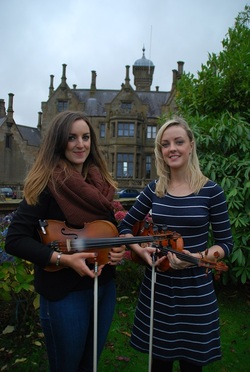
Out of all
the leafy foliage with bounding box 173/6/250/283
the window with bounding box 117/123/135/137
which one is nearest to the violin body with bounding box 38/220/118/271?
the leafy foliage with bounding box 173/6/250/283

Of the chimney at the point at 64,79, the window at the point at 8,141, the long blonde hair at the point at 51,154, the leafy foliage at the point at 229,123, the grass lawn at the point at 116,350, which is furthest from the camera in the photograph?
the window at the point at 8,141

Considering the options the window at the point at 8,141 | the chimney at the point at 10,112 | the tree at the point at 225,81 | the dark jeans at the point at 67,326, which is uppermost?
the chimney at the point at 10,112

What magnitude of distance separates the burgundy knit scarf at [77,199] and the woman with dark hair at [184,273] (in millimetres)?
438

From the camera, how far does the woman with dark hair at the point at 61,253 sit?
1.77m

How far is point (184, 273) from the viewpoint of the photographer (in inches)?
85.3

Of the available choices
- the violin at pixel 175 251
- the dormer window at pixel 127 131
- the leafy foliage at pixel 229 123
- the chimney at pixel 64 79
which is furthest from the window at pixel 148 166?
the violin at pixel 175 251

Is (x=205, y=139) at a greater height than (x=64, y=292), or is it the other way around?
(x=205, y=139)

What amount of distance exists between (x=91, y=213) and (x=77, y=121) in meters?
0.59

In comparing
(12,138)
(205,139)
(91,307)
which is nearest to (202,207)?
(91,307)

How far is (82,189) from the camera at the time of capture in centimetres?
189

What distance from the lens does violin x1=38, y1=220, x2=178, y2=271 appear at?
176cm

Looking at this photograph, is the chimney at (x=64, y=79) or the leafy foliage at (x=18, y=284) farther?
the chimney at (x=64, y=79)

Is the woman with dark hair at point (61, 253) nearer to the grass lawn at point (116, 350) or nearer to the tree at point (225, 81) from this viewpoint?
the grass lawn at point (116, 350)

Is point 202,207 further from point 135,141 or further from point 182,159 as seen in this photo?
point 135,141
